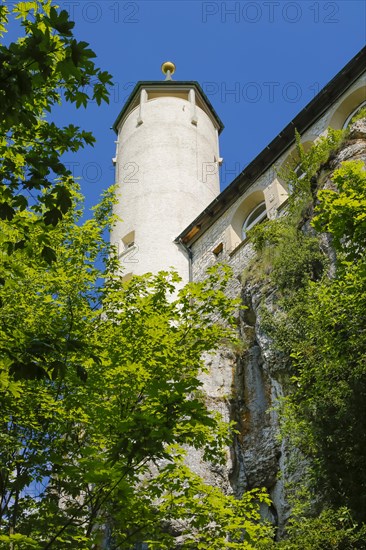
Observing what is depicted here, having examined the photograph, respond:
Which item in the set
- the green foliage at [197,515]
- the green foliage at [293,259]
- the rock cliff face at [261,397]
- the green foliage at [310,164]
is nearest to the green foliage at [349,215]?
the green foliage at [197,515]

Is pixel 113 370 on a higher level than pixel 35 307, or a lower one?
lower

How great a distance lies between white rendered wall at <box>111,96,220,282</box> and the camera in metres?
23.0

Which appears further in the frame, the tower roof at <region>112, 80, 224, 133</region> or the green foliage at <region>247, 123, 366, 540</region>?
the tower roof at <region>112, 80, 224, 133</region>

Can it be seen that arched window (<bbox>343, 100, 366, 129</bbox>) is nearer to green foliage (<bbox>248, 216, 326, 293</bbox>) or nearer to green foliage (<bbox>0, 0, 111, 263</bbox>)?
green foliage (<bbox>248, 216, 326, 293</bbox>)

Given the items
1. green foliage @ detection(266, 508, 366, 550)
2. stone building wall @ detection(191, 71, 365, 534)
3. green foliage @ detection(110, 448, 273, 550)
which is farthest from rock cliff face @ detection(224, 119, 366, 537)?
green foliage @ detection(110, 448, 273, 550)

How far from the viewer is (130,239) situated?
78.1ft

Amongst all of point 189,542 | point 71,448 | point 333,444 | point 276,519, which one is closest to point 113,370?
point 71,448

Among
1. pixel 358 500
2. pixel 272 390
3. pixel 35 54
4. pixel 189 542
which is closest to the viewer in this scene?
pixel 35 54

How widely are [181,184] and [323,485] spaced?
15.7 meters

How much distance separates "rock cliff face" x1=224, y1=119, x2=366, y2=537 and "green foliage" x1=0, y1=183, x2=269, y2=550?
8.84 feet

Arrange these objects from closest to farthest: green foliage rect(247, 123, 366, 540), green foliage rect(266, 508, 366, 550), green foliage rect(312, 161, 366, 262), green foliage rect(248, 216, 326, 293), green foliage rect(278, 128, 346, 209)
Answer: green foliage rect(312, 161, 366, 262) < green foliage rect(266, 508, 366, 550) < green foliage rect(247, 123, 366, 540) < green foliage rect(248, 216, 326, 293) < green foliage rect(278, 128, 346, 209)

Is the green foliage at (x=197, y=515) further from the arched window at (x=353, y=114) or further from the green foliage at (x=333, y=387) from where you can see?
the arched window at (x=353, y=114)

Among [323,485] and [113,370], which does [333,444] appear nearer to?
[323,485]

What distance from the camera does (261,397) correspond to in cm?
1538
